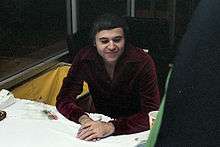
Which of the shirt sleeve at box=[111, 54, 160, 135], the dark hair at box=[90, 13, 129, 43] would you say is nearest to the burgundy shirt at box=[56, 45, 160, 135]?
the shirt sleeve at box=[111, 54, 160, 135]

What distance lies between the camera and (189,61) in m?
0.43

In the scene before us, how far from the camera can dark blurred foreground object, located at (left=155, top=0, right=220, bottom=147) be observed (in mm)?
423

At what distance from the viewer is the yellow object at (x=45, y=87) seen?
98.1 inches

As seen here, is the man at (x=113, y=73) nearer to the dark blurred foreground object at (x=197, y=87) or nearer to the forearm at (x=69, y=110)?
the forearm at (x=69, y=110)

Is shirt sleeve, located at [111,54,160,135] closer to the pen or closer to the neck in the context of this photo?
the neck

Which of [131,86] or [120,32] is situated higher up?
[120,32]

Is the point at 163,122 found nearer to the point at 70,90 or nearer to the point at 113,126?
the point at 113,126

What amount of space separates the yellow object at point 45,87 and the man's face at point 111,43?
816 millimetres

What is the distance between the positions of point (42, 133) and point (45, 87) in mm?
1173

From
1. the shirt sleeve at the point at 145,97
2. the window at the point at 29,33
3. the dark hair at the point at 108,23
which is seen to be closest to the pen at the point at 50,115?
the shirt sleeve at the point at 145,97

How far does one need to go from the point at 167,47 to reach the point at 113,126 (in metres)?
1.03

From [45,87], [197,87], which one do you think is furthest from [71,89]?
[197,87]

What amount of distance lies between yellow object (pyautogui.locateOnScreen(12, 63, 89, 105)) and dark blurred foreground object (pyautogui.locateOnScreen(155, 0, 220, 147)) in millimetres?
2096

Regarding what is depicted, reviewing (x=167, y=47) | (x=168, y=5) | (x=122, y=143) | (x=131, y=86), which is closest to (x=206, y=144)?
(x=122, y=143)
